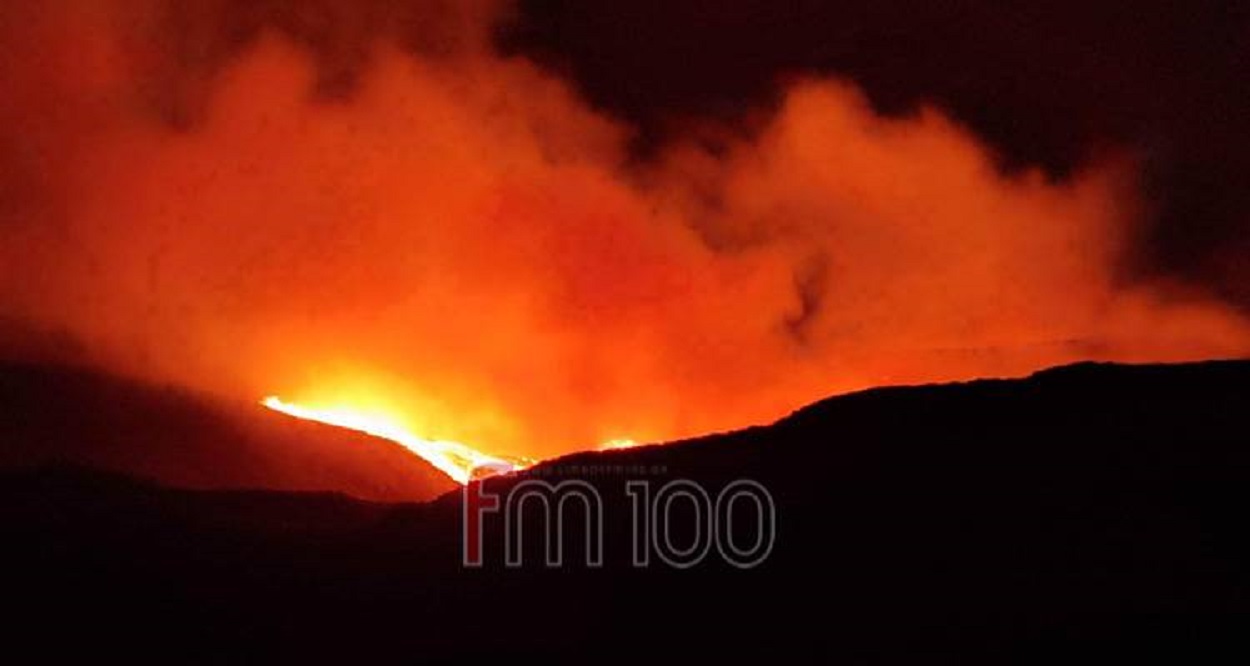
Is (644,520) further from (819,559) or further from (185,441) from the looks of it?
(185,441)

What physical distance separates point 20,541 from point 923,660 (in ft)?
22.8

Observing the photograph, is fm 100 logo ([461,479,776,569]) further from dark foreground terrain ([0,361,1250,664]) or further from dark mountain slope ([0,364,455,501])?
dark mountain slope ([0,364,455,501])

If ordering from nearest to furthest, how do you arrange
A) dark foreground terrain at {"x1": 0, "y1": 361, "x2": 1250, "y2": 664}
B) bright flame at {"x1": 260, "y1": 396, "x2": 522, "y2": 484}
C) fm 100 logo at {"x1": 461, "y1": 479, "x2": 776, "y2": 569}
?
dark foreground terrain at {"x1": 0, "y1": 361, "x2": 1250, "y2": 664}, fm 100 logo at {"x1": 461, "y1": 479, "x2": 776, "y2": 569}, bright flame at {"x1": 260, "y1": 396, "x2": 522, "y2": 484}

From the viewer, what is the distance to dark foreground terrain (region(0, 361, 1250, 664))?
8773 millimetres

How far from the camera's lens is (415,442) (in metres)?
20.0

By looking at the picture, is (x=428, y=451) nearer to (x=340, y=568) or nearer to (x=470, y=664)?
(x=340, y=568)

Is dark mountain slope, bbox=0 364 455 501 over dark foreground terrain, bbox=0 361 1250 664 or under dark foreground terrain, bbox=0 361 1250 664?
over

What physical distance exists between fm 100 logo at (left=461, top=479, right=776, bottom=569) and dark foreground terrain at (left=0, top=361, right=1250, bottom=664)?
60mm

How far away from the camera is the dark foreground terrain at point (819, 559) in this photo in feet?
28.8

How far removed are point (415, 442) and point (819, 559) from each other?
11.1 meters

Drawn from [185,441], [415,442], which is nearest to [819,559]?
[185,441]

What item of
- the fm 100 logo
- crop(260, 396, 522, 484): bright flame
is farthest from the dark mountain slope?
the fm 100 logo

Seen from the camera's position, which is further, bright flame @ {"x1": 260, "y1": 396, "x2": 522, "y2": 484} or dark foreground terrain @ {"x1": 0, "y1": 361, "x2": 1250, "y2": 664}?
bright flame @ {"x1": 260, "y1": 396, "x2": 522, "y2": 484}

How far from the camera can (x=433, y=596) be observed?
10.2 meters
